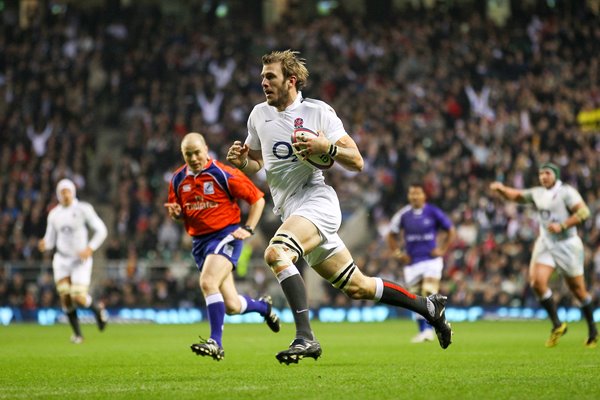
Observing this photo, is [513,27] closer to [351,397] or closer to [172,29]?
[172,29]

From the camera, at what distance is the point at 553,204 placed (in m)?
14.4

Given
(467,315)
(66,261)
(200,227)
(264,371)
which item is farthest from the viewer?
(467,315)

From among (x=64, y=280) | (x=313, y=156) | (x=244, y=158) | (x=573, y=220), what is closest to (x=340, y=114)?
(x=64, y=280)

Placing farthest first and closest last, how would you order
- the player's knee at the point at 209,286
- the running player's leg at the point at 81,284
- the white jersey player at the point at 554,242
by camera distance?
1. the running player's leg at the point at 81,284
2. the white jersey player at the point at 554,242
3. the player's knee at the point at 209,286

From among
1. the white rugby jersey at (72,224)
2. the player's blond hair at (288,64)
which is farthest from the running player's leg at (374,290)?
the white rugby jersey at (72,224)

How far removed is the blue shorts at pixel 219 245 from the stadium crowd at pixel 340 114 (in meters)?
14.4

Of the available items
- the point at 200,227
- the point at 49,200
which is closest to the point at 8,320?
the point at 49,200

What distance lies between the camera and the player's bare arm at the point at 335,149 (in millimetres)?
8305

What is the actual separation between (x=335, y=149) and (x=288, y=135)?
0.70 meters

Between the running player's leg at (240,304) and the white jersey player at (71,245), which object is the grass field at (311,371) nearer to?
the running player's leg at (240,304)

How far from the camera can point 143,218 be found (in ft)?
92.5

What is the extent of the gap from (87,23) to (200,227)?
23.8 metres

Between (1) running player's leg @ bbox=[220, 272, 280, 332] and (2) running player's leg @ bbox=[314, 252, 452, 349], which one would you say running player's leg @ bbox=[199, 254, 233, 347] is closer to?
(1) running player's leg @ bbox=[220, 272, 280, 332]

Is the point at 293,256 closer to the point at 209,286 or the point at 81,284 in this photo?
the point at 209,286
